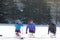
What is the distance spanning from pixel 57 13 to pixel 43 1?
173 centimetres

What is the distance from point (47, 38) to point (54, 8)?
11.0 m

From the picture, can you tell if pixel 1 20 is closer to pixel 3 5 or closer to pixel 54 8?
pixel 3 5

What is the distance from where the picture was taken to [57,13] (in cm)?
2403

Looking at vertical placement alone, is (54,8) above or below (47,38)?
above

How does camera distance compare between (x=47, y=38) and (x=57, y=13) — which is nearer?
(x=47, y=38)

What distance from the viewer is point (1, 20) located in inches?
926

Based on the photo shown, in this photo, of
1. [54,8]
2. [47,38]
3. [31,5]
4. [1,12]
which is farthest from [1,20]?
[47,38]

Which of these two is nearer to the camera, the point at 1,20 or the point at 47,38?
the point at 47,38

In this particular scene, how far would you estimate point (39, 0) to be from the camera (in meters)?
23.9

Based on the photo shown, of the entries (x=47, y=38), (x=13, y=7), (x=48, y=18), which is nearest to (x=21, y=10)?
(x=13, y=7)

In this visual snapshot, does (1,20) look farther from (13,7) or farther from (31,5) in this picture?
(31,5)

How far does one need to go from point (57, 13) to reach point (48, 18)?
98 cm

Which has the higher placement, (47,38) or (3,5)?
(3,5)

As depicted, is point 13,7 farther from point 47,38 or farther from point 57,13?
point 47,38
